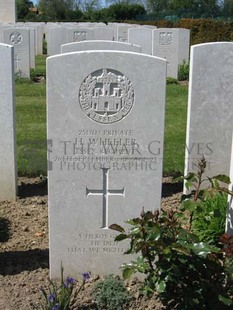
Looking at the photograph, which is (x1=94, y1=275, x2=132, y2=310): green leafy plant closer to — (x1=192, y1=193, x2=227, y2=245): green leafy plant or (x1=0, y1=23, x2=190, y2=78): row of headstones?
(x1=192, y1=193, x2=227, y2=245): green leafy plant

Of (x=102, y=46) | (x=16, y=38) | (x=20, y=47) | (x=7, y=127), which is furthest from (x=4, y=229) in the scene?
(x=16, y=38)

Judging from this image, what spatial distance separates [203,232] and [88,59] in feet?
5.21

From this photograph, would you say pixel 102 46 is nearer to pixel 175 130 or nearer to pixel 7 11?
pixel 175 130

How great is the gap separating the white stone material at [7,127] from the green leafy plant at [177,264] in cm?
249

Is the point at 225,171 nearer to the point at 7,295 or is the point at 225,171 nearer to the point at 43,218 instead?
the point at 43,218

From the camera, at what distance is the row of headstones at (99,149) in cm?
336

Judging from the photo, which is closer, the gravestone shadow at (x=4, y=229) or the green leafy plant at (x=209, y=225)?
the green leafy plant at (x=209, y=225)

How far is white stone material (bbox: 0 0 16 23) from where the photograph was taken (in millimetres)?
44219

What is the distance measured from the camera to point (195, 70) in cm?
510

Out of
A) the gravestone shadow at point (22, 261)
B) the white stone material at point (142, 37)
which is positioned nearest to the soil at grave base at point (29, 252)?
the gravestone shadow at point (22, 261)

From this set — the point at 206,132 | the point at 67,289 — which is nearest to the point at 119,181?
the point at 67,289

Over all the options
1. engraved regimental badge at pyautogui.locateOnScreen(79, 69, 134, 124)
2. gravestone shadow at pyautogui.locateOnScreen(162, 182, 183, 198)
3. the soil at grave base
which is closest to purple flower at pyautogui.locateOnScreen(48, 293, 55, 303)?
the soil at grave base

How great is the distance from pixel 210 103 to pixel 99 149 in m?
2.00

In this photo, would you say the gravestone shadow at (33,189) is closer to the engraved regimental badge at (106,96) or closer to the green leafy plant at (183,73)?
the engraved regimental badge at (106,96)
